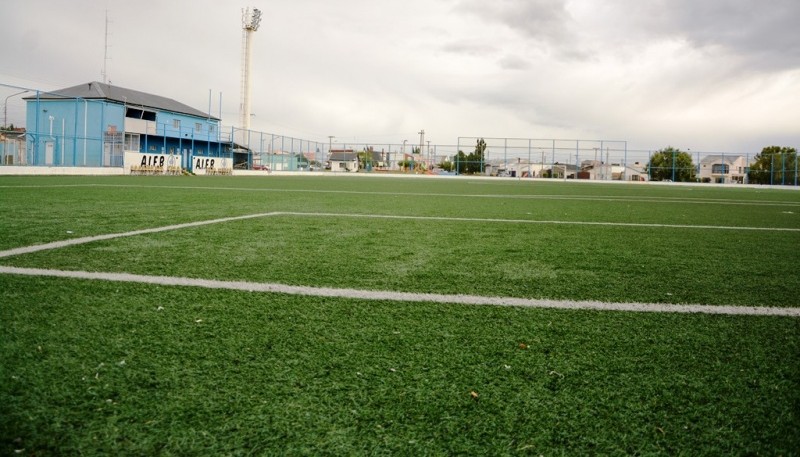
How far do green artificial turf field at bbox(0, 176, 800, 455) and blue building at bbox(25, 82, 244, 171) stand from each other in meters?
21.5

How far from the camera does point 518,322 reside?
2.20 metres

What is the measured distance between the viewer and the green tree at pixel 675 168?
138 ft

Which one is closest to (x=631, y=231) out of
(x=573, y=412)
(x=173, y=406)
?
(x=573, y=412)

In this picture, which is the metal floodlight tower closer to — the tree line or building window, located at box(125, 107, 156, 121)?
building window, located at box(125, 107, 156, 121)

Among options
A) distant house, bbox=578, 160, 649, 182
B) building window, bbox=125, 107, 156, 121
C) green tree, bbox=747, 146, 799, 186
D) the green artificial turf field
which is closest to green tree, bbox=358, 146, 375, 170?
building window, bbox=125, 107, 156, 121

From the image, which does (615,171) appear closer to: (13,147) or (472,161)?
(472,161)

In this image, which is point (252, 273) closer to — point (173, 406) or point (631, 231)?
point (173, 406)

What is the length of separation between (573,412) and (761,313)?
1546 mm

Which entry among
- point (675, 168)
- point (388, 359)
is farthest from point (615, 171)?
point (388, 359)

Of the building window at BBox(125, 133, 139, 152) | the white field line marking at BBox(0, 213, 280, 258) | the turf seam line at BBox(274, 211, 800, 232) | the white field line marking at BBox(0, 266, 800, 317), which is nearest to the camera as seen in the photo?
the white field line marking at BBox(0, 266, 800, 317)

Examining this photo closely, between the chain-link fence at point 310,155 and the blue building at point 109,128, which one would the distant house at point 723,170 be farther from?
the blue building at point 109,128

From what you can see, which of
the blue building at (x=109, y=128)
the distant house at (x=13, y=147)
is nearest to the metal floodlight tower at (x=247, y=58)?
the blue building at (x=109, y=128)

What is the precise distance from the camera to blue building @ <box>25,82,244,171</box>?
72.4ft

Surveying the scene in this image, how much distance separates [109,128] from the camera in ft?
131
